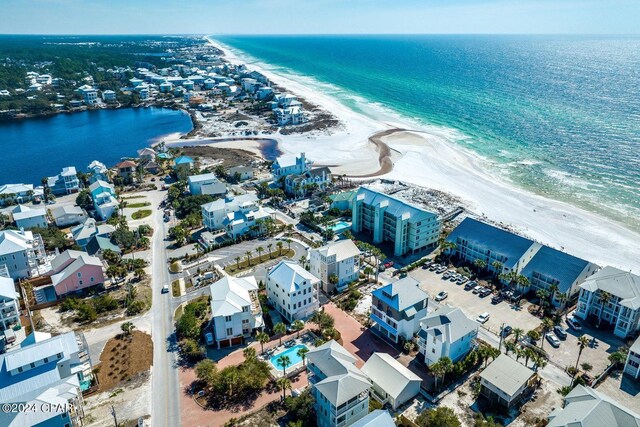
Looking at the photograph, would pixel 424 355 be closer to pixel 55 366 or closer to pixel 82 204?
pixel 55 366

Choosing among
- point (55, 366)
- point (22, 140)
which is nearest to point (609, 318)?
point (55, 366)

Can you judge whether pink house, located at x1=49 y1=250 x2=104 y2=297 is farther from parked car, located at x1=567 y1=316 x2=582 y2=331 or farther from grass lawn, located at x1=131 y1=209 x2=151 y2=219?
parked car, located at x1=567 y1=316 x2=582 y2=331

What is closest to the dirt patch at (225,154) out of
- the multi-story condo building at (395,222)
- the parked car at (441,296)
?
the multi-story condo building at (395,222)

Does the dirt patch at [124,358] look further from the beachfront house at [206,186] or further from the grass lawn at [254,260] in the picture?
the beachfront house at [206,186]

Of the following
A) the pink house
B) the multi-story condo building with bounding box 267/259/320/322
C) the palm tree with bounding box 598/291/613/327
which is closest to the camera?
the palm tree with bounding box 598/291/613/327

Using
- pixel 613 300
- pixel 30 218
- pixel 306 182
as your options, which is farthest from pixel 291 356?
pixel 30 218

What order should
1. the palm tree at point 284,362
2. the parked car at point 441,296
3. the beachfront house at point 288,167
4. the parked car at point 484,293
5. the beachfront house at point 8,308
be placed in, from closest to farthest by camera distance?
1. the palm tree at point 284,362
2. the beachfront house at point 8,308
3. the parked car at point 441,296
4. the parked car at point 484,293
5. the beachfront house at point 288,167

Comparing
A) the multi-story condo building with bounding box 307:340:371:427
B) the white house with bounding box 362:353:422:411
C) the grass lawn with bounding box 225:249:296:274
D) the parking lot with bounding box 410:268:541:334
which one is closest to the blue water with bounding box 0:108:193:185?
the grass lawn with bounding box 225:249:296:274
